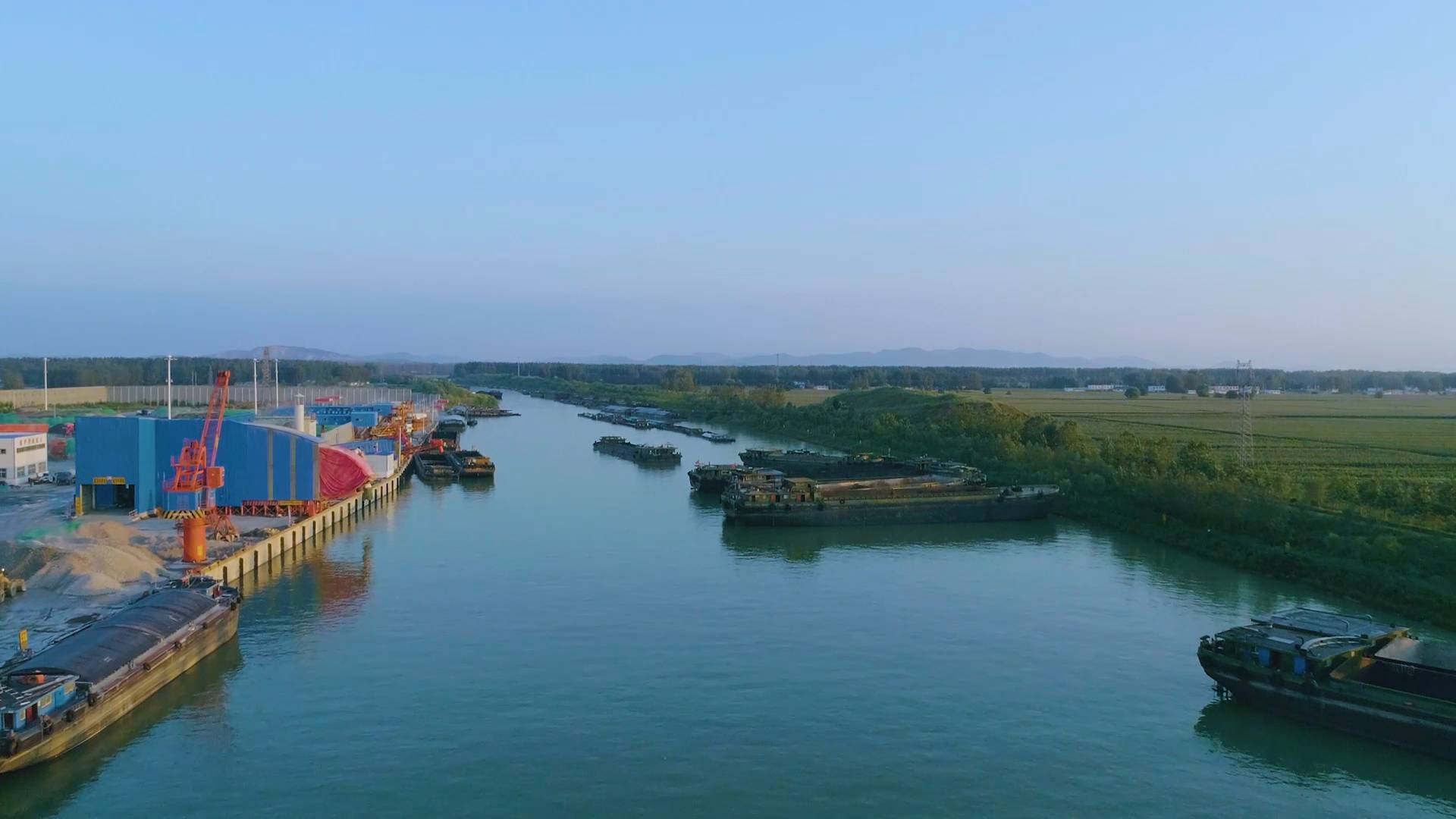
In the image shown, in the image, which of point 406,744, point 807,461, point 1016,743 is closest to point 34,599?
point 406,744

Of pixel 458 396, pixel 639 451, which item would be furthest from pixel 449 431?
pixel 458 396

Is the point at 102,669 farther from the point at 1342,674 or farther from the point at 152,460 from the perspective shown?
the point at 1342,674

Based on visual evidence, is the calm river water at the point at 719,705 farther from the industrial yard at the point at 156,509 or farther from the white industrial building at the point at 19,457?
the white industrial building at the point at 19,457

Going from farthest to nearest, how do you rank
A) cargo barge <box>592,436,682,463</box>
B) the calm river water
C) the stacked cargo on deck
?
cargo barge <box>592,436,682,463</box> < the stacked cargo on deck < the calm river water

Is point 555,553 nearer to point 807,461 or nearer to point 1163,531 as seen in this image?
point 1163,531

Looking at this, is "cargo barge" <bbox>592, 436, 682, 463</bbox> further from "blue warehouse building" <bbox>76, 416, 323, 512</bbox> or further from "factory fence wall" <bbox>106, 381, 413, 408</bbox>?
"factory fence wall" <bbox>106, 381, 413, 408</bbox>

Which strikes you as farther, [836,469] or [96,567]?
[836,469]

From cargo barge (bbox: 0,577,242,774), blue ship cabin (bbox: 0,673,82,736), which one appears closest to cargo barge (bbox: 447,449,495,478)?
cargo barge (bbox: 0,577,242,774)
